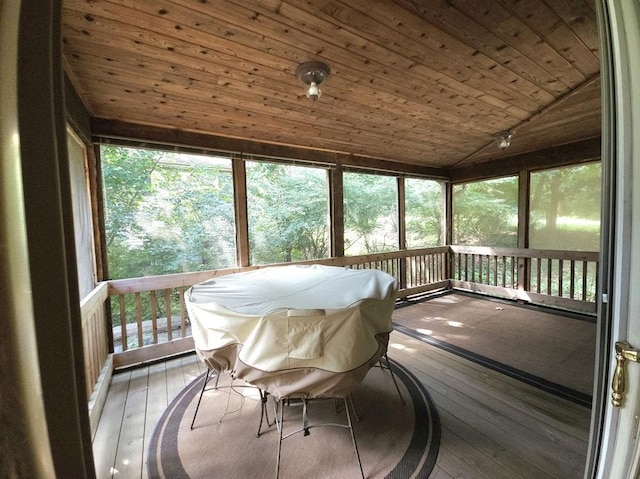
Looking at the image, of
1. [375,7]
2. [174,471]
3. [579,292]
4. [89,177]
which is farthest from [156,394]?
[579,292]

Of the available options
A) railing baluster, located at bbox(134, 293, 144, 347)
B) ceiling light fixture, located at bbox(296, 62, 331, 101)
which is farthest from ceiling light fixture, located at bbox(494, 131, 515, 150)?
railing baluster, located at bbox(134, 293, 144, 347)

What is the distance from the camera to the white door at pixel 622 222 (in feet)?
2.04

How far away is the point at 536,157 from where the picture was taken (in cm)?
420

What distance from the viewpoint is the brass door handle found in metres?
0.63

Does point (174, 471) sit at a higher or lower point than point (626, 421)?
lower

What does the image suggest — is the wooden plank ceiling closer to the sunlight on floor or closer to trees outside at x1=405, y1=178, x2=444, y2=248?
trees outside at x1=405, y1=178, x2=444, y2=248

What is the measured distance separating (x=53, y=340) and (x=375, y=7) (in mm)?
2095

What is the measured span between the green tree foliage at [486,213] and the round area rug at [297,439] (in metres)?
3.75

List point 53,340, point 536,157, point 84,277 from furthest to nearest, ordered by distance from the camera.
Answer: point 536,157 → point 84,277 → point 53,340

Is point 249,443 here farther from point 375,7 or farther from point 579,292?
point 579,292

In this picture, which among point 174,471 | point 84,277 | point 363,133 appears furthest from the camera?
point 363,133

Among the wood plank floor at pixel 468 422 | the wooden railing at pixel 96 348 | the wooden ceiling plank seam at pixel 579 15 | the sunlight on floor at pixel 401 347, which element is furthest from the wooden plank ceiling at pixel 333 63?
the sunlight on floor at pixel 401 347

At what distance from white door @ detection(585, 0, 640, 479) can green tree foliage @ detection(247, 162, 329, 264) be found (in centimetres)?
305

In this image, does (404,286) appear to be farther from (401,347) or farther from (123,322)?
(123,322)
